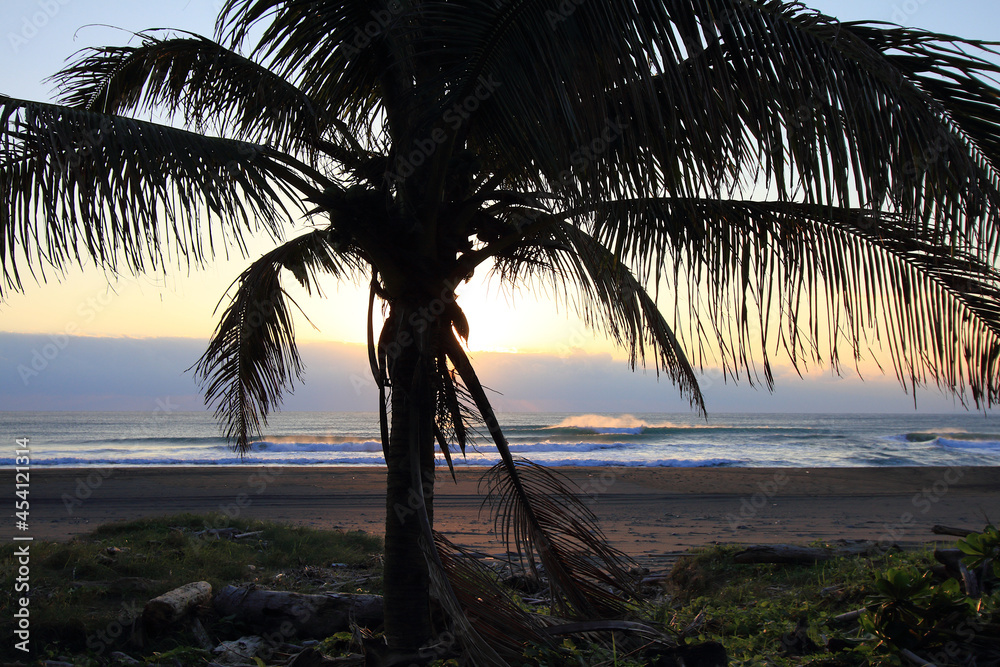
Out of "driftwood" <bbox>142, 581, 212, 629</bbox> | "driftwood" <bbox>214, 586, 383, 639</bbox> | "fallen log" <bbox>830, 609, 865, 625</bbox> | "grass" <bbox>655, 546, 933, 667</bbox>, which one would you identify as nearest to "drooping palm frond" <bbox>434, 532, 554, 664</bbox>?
"grass" <bbox>655, 546, 933, 667</bbox>

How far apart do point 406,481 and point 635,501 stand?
11056mm

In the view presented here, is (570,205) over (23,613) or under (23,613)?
over

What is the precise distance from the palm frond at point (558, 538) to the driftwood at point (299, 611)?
155 cm

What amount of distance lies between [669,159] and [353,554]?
609 centimetres

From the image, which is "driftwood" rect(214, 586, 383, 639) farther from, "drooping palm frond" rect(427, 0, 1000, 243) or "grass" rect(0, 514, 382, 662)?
"drooping palm frond" rect(427, 0, 1000, 243)

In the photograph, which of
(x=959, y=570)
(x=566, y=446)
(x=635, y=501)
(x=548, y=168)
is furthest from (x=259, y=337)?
(x=566, y=446)

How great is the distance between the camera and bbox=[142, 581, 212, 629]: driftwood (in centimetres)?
413

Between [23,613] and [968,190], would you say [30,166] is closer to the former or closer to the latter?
[968,190]

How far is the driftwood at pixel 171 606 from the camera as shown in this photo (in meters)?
4.13

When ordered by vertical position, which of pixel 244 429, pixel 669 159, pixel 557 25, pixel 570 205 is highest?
pixel 557 25

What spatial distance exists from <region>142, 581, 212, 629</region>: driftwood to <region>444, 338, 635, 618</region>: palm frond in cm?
260

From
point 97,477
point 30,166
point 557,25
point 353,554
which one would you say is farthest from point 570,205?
point 97,477

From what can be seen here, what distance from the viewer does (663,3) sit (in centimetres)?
171

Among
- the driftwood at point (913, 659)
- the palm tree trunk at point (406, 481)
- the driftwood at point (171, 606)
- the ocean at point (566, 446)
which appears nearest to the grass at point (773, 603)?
the driftwood at point (913, 659)
